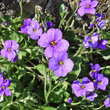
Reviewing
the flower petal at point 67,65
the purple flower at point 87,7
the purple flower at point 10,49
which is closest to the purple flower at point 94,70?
the flower petal at point 67,65

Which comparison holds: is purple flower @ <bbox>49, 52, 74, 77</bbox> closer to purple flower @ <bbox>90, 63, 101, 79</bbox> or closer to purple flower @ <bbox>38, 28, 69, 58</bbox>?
purple flower @ <bbox>38, 28, 69, 58</bbox>

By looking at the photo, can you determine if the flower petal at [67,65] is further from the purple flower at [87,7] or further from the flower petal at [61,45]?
the purple flower at [87,7]

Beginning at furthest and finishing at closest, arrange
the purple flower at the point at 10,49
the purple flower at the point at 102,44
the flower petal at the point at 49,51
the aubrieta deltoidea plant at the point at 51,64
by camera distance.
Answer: the purple flower at the point at 102,44 < the purple flower at the point at 10,49 < the aubrieta deltoidea plant at the point at 51,64 < the flower petal at the point at 49,51

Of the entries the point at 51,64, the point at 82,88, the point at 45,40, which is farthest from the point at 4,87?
the point at 82,88

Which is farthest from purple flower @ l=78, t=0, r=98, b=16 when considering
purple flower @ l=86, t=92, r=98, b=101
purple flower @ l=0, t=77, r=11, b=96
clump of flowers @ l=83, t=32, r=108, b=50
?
purple flower @ l=0, t=77, r=11, b=96

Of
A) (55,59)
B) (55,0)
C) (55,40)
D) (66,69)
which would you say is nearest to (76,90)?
(66,69)

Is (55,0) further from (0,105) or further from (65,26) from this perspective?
(0,105)

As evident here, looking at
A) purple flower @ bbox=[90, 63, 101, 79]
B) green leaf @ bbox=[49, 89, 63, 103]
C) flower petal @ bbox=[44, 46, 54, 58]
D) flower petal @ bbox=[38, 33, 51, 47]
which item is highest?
flower petal @ bbox=[38, 33, 51, 47]
